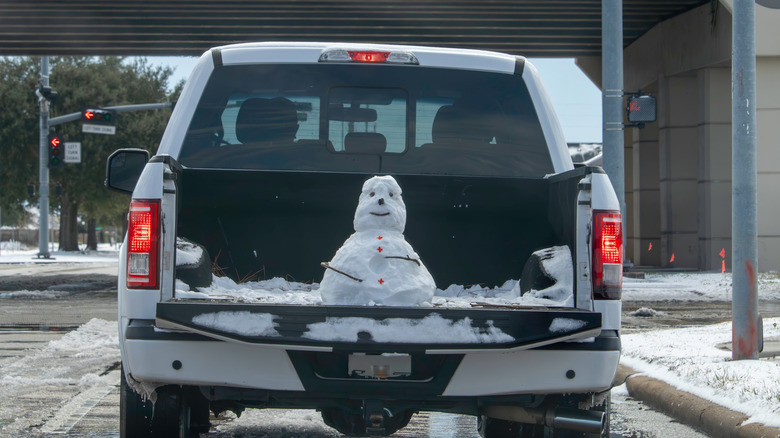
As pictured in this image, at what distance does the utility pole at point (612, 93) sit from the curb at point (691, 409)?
8.14 m

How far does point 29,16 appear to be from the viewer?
2522 centimetres

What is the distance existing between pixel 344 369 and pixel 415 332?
0.38 metres

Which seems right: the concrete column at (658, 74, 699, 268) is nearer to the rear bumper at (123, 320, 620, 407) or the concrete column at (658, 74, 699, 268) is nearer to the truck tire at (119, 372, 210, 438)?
the rear bumper at (123, 320, 620, 407)

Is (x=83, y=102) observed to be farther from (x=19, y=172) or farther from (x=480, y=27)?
(x=480, y=27)

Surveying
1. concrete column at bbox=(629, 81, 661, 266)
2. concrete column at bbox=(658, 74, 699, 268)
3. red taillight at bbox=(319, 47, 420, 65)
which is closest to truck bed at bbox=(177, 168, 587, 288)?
red taillight at bbox=(319, 47, 420, 65)

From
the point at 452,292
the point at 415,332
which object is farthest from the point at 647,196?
the point at 415,332

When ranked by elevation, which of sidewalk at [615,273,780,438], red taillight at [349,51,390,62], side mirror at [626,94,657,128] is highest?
side mirror at [626,94,657,128]

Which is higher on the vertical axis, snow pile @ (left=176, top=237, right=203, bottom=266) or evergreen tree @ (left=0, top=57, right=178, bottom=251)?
evergreen tree @ (left=0, top=57, right=178, bottom=251)

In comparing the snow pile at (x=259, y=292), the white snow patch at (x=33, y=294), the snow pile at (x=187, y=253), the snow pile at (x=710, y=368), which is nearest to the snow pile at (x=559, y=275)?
the snow pile at (x=259, y=292)

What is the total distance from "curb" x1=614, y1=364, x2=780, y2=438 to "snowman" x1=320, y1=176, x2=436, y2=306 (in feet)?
7.63

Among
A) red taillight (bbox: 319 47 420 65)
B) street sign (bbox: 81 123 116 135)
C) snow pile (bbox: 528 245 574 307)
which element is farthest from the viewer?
street sign (bbox: 81 123 116 135)

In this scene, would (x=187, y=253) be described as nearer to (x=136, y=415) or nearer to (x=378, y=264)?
(x=136, y=415)

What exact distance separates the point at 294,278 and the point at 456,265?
0.83 meters

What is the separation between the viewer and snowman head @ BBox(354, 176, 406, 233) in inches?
178
